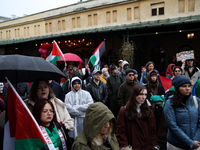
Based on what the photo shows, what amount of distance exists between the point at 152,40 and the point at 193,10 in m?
4.39

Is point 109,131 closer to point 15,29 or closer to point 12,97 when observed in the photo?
point 12,97

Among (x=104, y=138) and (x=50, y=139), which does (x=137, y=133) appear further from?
(x=50, y=139)

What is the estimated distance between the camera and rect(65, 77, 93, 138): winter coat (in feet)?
12.6

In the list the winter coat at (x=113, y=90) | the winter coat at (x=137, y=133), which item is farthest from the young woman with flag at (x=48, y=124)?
the winter coat at (x=113, y=90)

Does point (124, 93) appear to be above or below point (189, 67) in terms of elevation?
below

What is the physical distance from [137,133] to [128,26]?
Answer: 10021 millimetres

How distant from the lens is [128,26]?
11719 mm

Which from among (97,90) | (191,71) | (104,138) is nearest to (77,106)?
(97,90)

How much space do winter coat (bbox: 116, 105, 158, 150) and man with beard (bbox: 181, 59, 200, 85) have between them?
332 cm

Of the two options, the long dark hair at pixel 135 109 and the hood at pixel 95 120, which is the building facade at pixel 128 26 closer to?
the long dark hair at pixel 135 109

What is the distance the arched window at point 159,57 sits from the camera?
51.6 ft

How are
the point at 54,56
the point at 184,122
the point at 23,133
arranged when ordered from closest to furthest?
1. the point at 23,133
2. the point at 184,122
3. the point at 54,56

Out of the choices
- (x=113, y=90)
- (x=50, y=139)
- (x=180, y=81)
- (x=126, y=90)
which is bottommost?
(x=50, y=139)

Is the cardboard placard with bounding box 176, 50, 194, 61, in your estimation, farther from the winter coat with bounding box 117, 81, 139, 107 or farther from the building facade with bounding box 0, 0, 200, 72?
the building facade with bounding box 0, 0, 200, 72
